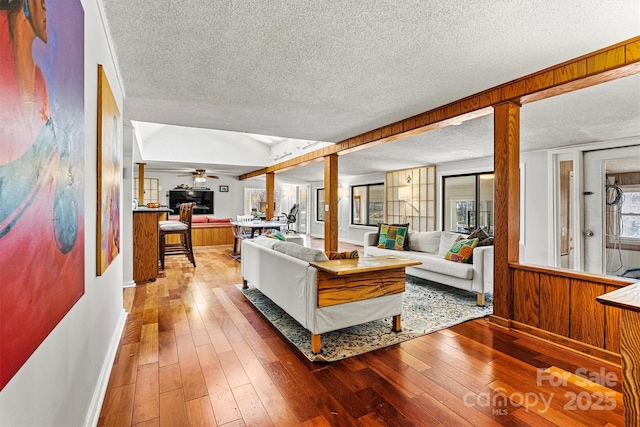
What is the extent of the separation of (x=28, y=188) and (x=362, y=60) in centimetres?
222

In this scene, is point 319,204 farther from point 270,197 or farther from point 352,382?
point 352,382

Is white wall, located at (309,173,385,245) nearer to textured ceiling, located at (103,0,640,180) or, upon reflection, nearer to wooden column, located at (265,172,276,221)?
wooden column, located at (265,172,276,221)

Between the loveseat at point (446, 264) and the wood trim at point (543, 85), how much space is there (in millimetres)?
1568

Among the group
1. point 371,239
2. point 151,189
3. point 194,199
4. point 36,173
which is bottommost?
point 371,239

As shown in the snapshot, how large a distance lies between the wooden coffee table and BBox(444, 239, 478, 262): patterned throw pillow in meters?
1.44

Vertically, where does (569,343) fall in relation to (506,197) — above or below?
below

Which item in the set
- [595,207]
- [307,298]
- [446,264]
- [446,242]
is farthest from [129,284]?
[595,207]

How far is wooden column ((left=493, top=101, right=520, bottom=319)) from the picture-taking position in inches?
111

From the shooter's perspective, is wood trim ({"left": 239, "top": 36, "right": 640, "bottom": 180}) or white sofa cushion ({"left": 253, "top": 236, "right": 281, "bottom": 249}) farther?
white sofa cushion ({"left": 253, "top": 236, "right": 281, "bottom": 249})

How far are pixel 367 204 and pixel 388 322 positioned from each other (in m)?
6.72

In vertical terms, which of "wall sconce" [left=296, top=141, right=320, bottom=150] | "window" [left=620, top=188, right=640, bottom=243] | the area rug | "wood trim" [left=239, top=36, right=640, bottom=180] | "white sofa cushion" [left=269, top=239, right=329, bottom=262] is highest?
"wall sconce" [left=296, top=141, right=320, bottom=150]

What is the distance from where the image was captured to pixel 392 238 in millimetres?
5148

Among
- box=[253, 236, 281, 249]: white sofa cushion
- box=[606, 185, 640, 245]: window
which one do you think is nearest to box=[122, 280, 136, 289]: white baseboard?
box=[253, 236, 281, 249]: white sofa cushion

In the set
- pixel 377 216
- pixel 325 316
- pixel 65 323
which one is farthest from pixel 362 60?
pixel 377 216
